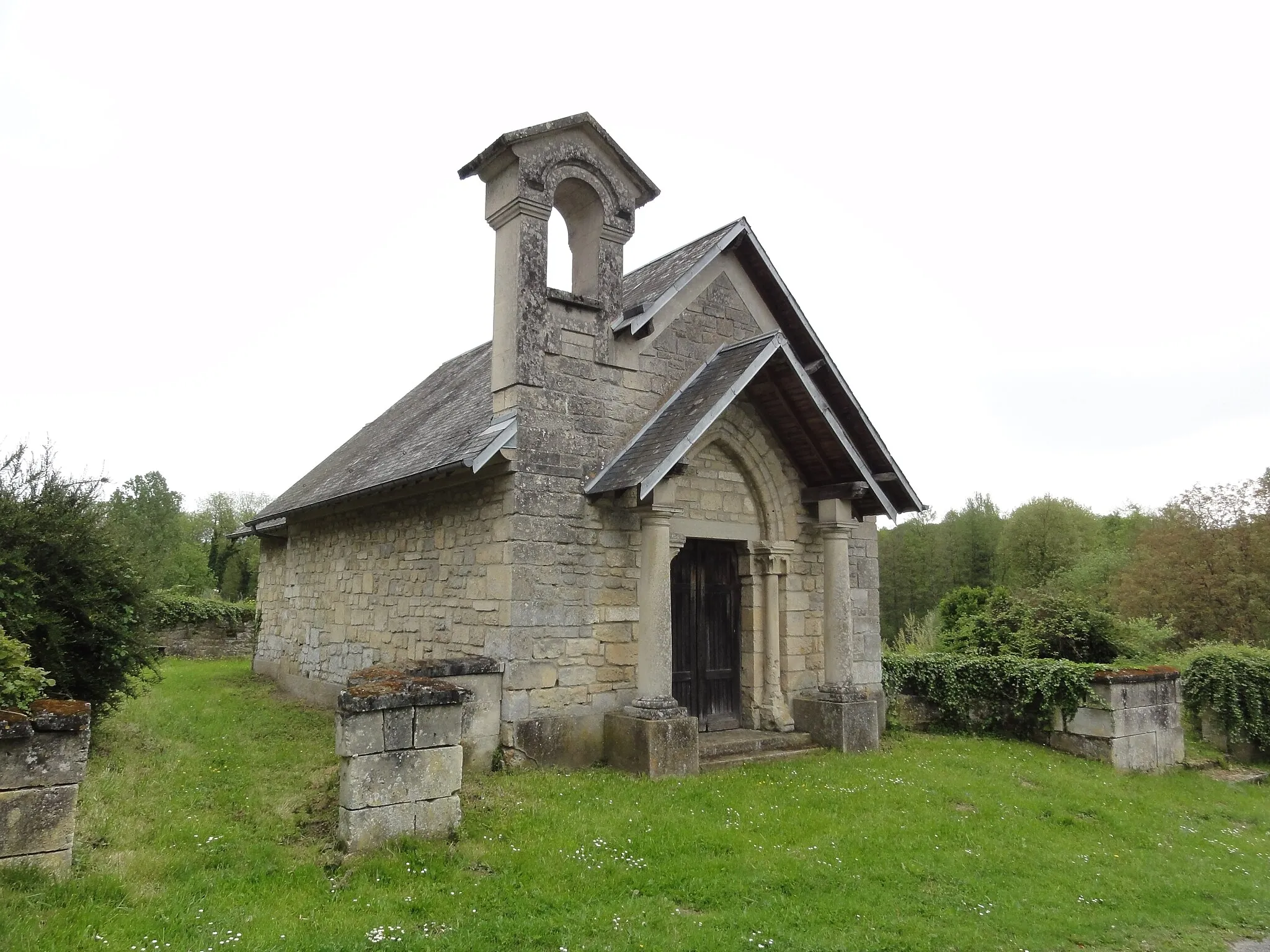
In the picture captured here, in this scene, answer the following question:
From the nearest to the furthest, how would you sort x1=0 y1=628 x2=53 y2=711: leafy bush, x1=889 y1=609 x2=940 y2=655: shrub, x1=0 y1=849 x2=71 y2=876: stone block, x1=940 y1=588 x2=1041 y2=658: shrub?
1. x1=0 y1=849 x2=71 y2=876: stone block
2. x1=0 y1=628 x2=53 y2=711: leafy bush
3. x1=940 y1=588 x2=1041 y2=658: shrub
4. x1=889 y1=609 x2=940 y2=655: shrub

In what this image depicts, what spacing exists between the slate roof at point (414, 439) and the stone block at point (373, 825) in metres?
3.58

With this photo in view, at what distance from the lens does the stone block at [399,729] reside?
6.13m

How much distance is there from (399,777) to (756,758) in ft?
15.2

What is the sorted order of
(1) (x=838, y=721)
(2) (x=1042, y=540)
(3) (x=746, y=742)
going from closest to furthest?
(3) (x=746, y=742) → (1) (x=838, y=721) → (2) (x=1042, y=540)

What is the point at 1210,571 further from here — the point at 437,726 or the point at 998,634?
the point at 437,726

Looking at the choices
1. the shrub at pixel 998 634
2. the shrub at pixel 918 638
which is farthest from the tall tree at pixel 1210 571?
the shrub at pixel 998 634

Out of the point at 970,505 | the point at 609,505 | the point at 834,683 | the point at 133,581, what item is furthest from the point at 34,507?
the point at 970,505

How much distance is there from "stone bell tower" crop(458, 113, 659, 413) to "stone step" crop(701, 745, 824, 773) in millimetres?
4389

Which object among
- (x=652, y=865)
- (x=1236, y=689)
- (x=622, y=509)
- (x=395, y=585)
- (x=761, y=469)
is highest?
(x=761, y=469)

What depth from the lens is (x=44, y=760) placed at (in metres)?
5.07

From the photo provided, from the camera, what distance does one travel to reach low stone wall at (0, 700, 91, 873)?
493 centimetres

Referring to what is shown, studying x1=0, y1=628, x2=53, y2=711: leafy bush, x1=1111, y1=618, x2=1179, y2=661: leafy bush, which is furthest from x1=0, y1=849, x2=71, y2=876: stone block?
x1=1111, y1=618, x2=1179, y2=661: leafy bush

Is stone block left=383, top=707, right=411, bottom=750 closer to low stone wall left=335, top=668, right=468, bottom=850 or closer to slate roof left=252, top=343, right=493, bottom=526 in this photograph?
low stone wall left=335, top=668, right=468, bottom=850

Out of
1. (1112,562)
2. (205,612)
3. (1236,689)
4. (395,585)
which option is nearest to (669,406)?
(395,585)
